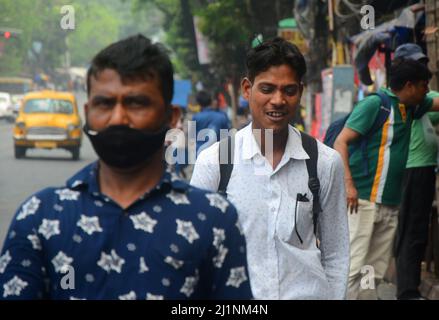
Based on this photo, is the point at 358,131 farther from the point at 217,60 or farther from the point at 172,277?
the point at 217,60

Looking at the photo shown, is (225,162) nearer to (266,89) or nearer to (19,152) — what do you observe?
(266,89)

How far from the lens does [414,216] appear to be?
823 centimetres

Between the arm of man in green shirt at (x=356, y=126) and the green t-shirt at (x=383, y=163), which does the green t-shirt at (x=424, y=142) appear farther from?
the arm of man in green shirt at (x=356, y=126)

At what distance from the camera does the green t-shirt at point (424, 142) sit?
765 centimetres

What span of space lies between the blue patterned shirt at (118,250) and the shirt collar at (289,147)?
1.56 m

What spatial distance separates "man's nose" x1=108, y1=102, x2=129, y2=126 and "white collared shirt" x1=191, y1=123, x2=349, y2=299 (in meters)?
1.44

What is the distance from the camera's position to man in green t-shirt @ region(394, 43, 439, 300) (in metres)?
8.05

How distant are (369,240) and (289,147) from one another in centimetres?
→ 246

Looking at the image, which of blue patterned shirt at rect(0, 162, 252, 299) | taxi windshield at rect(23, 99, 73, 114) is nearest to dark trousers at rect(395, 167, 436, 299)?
blue patterned shirt at rect(0, 162, 252, 299)

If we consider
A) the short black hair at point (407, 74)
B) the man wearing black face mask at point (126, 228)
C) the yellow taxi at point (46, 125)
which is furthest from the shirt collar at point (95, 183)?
the yellow taxi at point (46, 125)

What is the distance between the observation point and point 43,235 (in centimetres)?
265

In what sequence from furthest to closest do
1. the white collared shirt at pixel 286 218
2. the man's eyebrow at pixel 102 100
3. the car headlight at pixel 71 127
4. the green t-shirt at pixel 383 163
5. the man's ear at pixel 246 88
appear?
the car headlight at pixel 71 127
the green t-shirt at pixel 383 163
the man's ear at pixel 246 88
the white collared shirt at pixel 286 218
the man's eyebrow at pixel 102 100

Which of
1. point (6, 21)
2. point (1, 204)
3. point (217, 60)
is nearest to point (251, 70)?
point (1, 204)

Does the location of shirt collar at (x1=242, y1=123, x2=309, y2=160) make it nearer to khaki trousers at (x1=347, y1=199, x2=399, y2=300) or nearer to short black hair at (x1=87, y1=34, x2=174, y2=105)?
short black hair at (x1=87, y1=34, x2=174, y2=105)
